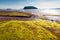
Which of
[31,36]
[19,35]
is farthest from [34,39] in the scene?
[19,35]

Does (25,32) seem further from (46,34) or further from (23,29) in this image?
(46,34)

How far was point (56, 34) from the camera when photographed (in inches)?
1524

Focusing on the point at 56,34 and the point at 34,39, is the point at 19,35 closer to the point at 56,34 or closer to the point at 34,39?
the point at 34,39

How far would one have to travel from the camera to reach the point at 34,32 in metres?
35.4

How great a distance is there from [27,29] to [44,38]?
4.47 m

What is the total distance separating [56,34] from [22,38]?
34.1 ft

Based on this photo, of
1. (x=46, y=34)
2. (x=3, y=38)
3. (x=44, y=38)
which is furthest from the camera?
(x=46, y=34)

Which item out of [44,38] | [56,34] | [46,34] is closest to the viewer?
[44,38]

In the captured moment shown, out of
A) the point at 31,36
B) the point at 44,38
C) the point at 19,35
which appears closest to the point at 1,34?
the point at 19,35

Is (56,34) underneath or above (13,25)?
underneath

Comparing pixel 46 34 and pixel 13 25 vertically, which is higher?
pixel 13 25

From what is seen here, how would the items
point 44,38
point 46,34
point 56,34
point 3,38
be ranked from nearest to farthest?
1. point 3,38
2. point 44,38
3. point 46,34
4. point 56,34

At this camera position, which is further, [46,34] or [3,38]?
[46,34]

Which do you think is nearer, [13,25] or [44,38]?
[44,38]
